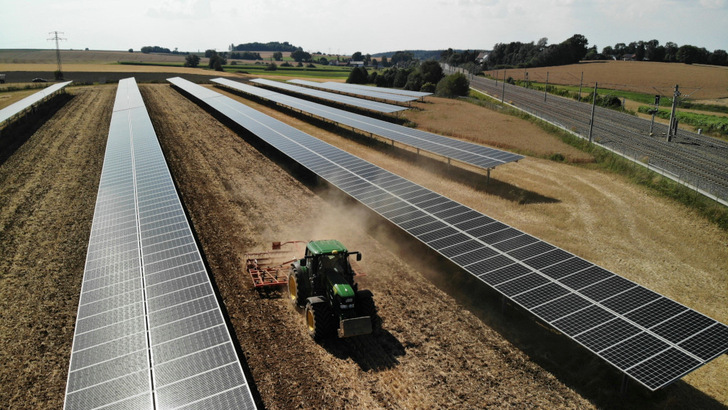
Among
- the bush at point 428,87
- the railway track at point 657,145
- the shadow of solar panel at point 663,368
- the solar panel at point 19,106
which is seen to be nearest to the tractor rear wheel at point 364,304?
the shadow of solar panel at point 663,368

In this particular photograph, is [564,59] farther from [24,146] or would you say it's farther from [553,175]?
[24,146]

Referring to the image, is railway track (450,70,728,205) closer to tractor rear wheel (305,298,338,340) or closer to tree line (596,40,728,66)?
tractor rear wheel (305,298,338,340)

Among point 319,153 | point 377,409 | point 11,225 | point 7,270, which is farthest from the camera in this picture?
point 319,153

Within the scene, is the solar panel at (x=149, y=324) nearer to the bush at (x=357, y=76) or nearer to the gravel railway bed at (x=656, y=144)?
the gravel railway bed at (x=656, y=144)

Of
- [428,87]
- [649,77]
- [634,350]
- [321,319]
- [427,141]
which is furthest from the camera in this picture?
[649,77]

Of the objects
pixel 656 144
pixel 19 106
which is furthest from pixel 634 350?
pixel 19 106

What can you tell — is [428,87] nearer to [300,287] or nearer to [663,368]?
[300,287]

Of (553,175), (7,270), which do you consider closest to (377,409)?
(7,270)
